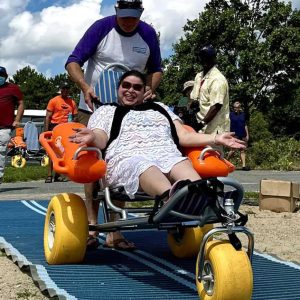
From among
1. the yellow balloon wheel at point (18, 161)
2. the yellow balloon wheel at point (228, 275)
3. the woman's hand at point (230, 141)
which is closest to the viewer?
the yellow balloon wheel at point (228, 275)

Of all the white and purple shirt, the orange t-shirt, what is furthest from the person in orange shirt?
the white and purple shirt

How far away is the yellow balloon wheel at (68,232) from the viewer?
4.11 m

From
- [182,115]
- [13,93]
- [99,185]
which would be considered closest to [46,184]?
[13,93]

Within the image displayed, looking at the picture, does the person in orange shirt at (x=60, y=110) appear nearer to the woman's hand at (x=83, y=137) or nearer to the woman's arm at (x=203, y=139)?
the woman's arm at (x=203, y=139)

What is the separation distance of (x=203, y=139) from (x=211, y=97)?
5.43ft

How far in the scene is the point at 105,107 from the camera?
14.4 ft

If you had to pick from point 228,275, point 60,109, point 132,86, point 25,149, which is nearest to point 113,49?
point 132,86

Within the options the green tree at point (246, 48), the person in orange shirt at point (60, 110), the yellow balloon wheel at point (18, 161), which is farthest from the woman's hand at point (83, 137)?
the green tree at point (246, 48)

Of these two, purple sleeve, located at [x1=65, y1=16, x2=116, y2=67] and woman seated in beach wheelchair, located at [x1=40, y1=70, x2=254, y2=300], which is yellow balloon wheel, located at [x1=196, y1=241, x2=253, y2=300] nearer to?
woman seated in beach wheelchair, located at [x1=40, y1=70, x2=254, y2=300]

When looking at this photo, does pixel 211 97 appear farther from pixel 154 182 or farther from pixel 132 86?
pixel 154 182

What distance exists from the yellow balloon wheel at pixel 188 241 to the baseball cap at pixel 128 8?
1.67 meters

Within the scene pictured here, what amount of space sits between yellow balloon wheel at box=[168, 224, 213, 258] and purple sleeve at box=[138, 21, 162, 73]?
4.59ft

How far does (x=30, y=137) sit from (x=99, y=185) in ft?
54.0

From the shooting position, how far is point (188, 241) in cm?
459
